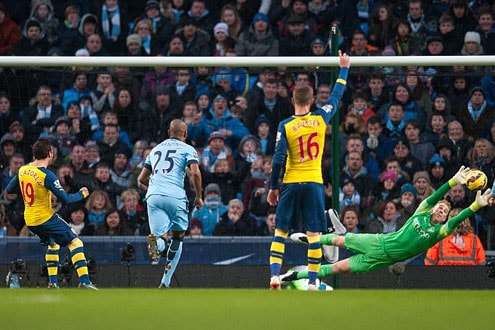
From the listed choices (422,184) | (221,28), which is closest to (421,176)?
(422,184)

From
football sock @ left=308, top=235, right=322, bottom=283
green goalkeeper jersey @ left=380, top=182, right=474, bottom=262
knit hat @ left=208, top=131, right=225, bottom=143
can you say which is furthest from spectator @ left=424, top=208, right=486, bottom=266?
knit hat @ left=208, top=131, right=225, bottom=143

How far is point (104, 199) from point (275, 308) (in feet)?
17.3

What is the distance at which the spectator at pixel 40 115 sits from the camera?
1245 centimetres

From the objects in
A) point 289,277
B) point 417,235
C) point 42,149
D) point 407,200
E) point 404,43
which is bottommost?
point 289,277

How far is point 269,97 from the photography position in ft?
40.9

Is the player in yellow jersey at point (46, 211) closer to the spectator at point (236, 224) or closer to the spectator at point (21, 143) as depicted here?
the spectator at point (21, 143)

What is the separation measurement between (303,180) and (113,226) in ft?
9.32

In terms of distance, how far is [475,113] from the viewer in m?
12.2

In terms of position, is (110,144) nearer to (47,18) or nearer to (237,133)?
(237,133)

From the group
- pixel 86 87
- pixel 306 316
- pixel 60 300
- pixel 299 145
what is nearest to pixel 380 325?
pixel 306 316

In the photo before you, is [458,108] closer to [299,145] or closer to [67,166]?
[299,145]

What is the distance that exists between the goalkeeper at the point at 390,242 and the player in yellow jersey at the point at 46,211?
210 cm

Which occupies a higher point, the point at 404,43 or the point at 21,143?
the point at 404,43

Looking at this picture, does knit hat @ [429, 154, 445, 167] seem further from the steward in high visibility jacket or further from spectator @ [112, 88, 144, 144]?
spectator @ [112, 88, 144, 144]
